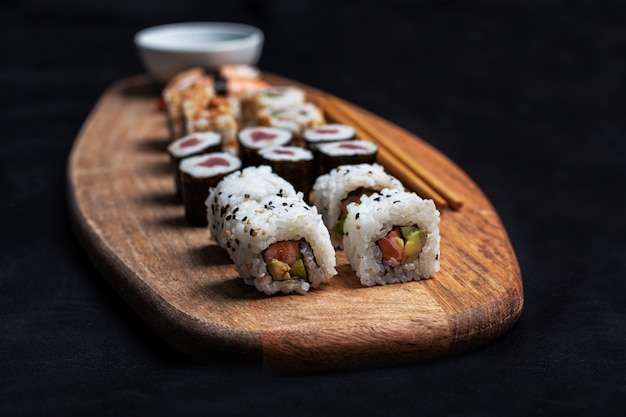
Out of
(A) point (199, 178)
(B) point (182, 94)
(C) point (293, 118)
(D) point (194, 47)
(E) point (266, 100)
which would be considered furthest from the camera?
(D) point (194, 47)

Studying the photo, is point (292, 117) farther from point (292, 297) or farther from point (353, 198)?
point (292, 297)

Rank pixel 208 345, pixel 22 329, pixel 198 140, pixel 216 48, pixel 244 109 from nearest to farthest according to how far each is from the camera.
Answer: pixel 208 345
pixel 22 329
pixel 198 140
pixel 244 109
pixel 216 48

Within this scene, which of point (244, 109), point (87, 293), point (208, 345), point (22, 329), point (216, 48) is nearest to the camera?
point (208, 345)

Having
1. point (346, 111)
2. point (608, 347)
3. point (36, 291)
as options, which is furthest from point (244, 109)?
point (608, 347)

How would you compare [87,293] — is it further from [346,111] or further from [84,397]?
[346,111]

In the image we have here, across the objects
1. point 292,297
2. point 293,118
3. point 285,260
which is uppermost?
point 293,118

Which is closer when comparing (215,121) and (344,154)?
(344,154)

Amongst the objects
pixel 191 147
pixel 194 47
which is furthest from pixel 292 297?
pixel 194 47
